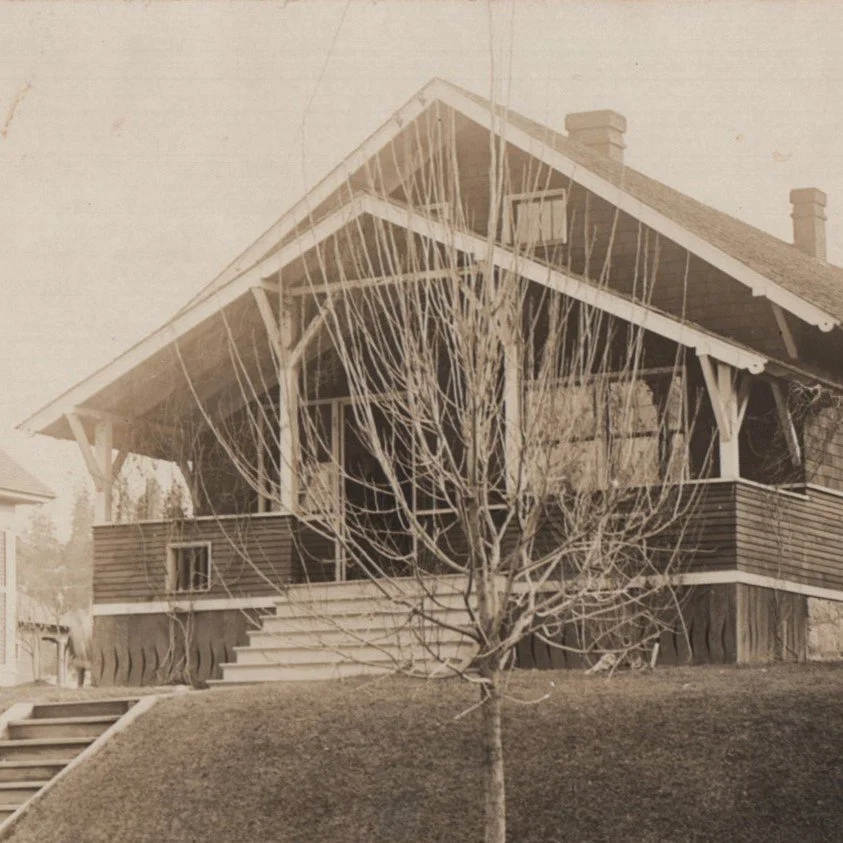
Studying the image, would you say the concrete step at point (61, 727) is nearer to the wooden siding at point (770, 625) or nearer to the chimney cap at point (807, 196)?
the wooden siding at point (770, 625)

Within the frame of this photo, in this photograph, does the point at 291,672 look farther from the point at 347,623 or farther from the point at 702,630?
the point at 702,630

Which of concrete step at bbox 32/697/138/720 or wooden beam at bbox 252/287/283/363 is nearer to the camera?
concrete step at bbox 32/697/138/720

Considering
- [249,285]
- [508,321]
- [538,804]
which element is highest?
[249,285]

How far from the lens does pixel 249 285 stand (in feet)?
68.2

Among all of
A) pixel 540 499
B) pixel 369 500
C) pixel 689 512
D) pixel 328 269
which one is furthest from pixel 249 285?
pixel 540 499

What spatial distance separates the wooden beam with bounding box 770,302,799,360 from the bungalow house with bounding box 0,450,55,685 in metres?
15.0

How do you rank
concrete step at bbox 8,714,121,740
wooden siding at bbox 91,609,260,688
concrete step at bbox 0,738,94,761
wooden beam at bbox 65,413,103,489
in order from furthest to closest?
wooden beam at bbox 65,413,103,489 < wooden siding at bbox 91,609,260,688 < concrete step at bbox 8,714,121,740 < concrete step at bbox 0,738,94,761

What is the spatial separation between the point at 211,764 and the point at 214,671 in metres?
5.38

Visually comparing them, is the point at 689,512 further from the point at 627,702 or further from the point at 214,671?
the point at 214,671

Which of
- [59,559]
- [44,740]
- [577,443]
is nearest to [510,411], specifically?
[577,443]

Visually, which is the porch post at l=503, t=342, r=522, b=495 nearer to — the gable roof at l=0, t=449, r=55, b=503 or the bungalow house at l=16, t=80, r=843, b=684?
the bungalow house at l=16, t=80, r=843, b=684

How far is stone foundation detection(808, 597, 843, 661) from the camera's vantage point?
67.6 ft

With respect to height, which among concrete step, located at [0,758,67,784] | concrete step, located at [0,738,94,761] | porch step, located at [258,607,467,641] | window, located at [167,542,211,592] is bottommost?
concrete step, located at [0,758,67,784]

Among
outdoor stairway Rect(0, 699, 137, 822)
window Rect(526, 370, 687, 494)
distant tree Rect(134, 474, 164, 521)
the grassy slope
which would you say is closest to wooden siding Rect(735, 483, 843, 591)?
window Rect(526, 370, 687, 494)
